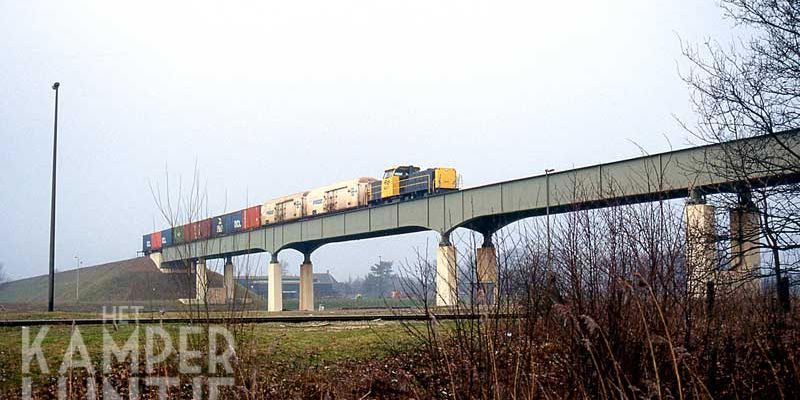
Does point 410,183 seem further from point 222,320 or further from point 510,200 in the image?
point 222,320

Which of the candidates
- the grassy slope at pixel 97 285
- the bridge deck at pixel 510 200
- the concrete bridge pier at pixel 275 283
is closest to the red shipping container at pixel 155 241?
the grassy slope at pixel 97 285

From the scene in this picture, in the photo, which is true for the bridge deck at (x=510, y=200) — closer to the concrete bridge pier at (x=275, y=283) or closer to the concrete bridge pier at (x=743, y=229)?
the concrete bridge pier at (x=743, y=229)

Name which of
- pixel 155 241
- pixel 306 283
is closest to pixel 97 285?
pixel 155 241

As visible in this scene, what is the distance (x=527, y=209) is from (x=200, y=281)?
Result: 23.0 metres

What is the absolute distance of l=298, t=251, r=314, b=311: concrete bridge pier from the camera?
5169 centimetres

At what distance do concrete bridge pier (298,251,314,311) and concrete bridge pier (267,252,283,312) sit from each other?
61.8 inches

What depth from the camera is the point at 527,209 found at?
29344mm

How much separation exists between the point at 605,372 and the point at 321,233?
41.9m

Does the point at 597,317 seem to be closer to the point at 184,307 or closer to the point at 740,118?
the point at 184,307

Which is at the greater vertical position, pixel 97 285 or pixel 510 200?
pixel 510 200

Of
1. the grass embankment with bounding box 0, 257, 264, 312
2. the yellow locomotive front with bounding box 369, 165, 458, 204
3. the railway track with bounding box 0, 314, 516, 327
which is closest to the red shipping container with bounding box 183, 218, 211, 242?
the railway track with bounding box 0, 314, 516, 327

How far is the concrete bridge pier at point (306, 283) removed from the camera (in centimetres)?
5169

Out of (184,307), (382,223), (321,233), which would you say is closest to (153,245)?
(321,233)

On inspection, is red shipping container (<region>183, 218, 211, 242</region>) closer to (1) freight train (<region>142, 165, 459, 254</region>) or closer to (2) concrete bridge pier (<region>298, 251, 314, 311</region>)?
(1) freight train (<region>142, 165, 459, 254</region>)
